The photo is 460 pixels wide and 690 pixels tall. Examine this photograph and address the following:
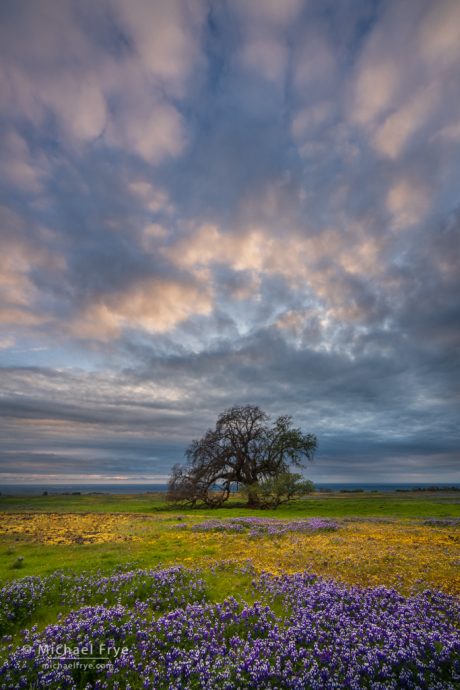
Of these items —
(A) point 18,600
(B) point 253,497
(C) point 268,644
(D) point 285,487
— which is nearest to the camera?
(C) point 268,644

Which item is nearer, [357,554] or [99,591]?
[99,591]

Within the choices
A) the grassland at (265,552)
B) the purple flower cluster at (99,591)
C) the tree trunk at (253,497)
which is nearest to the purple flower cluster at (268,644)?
the purple flower cluster at (99,591)

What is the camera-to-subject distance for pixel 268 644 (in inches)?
264

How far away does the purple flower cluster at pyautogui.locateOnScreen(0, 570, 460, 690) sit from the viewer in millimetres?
5738

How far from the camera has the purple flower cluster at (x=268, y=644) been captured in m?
5.74

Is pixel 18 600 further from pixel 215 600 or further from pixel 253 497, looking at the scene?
pixel 253 497

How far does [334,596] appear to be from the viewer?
9.06 m

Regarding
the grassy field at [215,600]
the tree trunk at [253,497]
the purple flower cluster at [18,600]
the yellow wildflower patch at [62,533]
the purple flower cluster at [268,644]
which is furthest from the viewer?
the tree trunk at [253,497]

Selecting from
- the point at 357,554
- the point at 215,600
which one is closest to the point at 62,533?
the point at 215,600

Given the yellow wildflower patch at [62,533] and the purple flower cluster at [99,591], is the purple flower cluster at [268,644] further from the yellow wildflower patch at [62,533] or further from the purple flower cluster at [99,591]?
the yellow wildflower patch at [62,533]

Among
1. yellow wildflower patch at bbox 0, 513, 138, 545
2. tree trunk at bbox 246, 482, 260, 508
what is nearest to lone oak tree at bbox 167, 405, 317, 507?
tree trunk at bbox 246, 482, 260, 508

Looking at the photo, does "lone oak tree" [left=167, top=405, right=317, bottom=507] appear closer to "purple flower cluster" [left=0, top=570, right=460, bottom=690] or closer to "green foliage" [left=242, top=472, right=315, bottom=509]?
"green foliage" [left=242, top=472, right=315, bottom=509]

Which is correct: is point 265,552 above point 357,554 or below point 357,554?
below

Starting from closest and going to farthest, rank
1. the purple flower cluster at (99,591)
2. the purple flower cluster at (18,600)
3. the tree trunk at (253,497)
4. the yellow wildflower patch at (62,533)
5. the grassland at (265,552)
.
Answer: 1. the purple flower cluster at (18,600)
2. the purple flower cluster at (99,591)
3. the grassland at (265,552)
4. the yellow wildflower patch at (62,533)
5. the tree trunk at (253,497)
